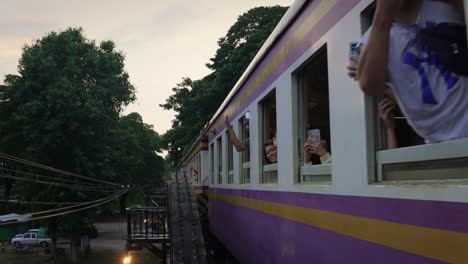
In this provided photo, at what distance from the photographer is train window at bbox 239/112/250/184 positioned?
6650 mm

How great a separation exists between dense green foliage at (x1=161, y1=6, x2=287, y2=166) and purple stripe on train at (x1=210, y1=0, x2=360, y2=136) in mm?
16993

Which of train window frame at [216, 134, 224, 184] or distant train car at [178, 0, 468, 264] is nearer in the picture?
distant train car at [178, 0, 468, 264]

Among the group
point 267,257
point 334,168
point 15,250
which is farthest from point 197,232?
point 15,250

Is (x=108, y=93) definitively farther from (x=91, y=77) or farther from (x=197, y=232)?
(x=197, y=232)

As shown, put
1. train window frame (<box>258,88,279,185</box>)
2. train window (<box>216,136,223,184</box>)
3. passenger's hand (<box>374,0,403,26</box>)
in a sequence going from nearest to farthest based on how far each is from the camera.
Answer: passenger's hand (<box>374,0,403,26</box>) < train window frame (<box>258,88,279,185</box>) < train window (<box>216,136,223,184</box>)

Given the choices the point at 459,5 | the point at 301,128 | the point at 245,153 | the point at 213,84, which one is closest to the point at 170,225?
the point at 245,153

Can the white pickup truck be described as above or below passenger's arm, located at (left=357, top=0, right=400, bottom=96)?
below

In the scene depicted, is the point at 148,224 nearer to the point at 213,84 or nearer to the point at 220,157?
the point at 220,157

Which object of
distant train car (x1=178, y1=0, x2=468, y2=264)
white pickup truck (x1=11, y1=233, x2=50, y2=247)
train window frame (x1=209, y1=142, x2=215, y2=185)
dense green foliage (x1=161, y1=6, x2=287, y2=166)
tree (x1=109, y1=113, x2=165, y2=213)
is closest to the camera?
distant train car (x1=178, y1=0, x2=468, y2=264)

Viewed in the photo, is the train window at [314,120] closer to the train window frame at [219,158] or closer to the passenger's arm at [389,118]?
the passenger's arm at [389,118]

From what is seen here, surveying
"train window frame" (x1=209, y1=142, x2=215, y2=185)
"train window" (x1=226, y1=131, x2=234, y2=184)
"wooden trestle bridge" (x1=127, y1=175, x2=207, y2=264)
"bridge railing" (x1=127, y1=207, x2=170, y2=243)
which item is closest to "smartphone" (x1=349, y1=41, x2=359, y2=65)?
"train window" (x1=226, y1=131, x2=234, y2=184)

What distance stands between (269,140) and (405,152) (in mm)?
3134

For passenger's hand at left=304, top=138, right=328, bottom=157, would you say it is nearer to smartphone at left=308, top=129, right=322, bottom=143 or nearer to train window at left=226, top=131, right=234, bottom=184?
smartphone at left=308, top=129, right=322, bottom=143

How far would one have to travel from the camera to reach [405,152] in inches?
92.8
